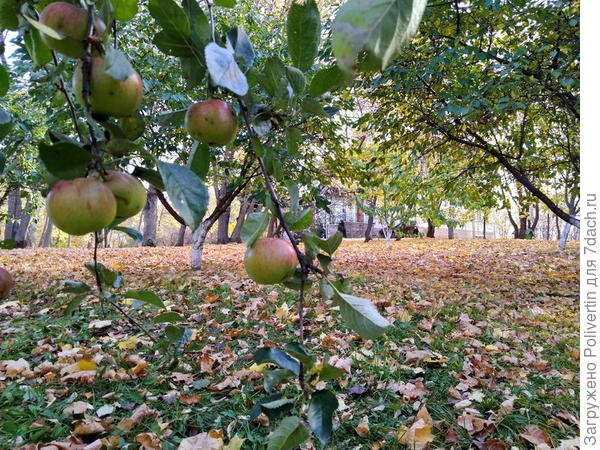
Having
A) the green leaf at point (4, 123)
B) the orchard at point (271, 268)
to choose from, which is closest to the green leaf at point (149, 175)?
the orchard at point (271, 268)

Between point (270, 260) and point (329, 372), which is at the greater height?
point (270, 260)

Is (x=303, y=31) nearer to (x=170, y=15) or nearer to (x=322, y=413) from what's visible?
(x=170, y=15)

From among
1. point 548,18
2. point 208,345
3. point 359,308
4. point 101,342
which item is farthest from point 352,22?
point 548,18

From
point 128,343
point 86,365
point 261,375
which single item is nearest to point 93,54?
point 261,375

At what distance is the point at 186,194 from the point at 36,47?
1.44ft

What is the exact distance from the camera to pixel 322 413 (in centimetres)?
55

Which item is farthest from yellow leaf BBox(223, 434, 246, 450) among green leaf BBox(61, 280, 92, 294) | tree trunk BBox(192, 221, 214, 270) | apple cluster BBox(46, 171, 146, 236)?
tree trunk BBox(192, 221, 214, 270)

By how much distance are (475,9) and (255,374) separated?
3.52 meters

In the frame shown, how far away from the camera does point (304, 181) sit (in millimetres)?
2834

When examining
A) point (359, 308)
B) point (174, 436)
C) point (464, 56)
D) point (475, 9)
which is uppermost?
point (475, 9)

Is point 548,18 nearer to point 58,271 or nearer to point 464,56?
point 464,56

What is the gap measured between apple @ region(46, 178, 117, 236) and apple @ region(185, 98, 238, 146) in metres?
0.20

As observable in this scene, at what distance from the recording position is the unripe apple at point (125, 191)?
0.50 meters

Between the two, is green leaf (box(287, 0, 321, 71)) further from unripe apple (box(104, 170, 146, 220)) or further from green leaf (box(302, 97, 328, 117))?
unripe apple (box(104, 170, 146, 220))
